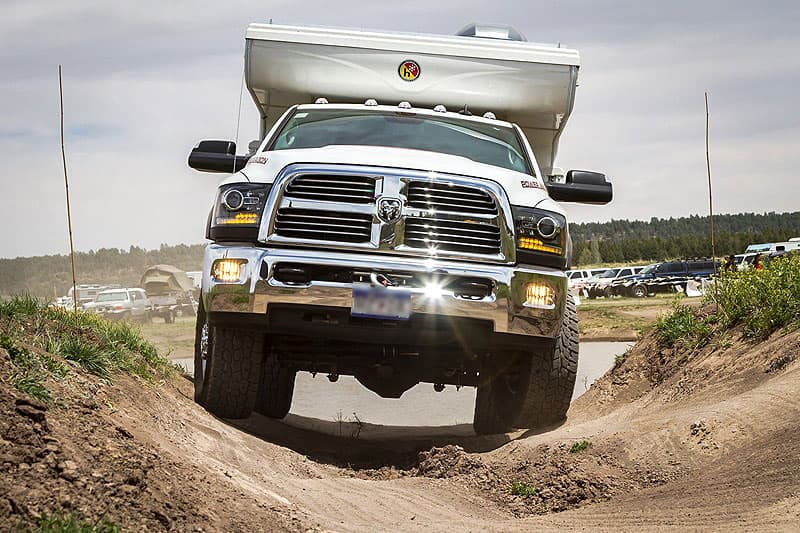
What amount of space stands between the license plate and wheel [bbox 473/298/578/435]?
1295mm

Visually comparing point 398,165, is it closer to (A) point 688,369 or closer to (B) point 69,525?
(B) point 69,525

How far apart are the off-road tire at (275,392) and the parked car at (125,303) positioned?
2433 centimetres

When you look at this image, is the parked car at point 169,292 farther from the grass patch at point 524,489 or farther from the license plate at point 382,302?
the grass patch at point 524,489

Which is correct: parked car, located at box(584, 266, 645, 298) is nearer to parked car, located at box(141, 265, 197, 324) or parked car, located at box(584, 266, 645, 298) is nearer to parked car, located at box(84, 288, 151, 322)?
parked car, located at box(141, 265, 197, 324)

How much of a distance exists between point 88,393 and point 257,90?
3.96m

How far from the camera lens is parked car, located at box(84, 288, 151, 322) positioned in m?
32.7

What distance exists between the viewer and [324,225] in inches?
250

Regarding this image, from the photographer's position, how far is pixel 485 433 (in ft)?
27.8

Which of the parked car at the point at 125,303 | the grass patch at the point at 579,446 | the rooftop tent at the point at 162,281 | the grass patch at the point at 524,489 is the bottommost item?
the parked car at the point at 125,303

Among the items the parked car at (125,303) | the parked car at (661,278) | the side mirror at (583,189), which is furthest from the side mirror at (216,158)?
the parked car at (661,278)

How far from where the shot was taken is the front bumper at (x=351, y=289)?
6215 mm

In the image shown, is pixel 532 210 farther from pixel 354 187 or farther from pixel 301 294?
pixel 301 294

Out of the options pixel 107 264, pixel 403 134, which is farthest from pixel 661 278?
pixel 403 134

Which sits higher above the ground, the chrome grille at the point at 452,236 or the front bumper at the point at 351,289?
the chrome grille at the point at 452,236
